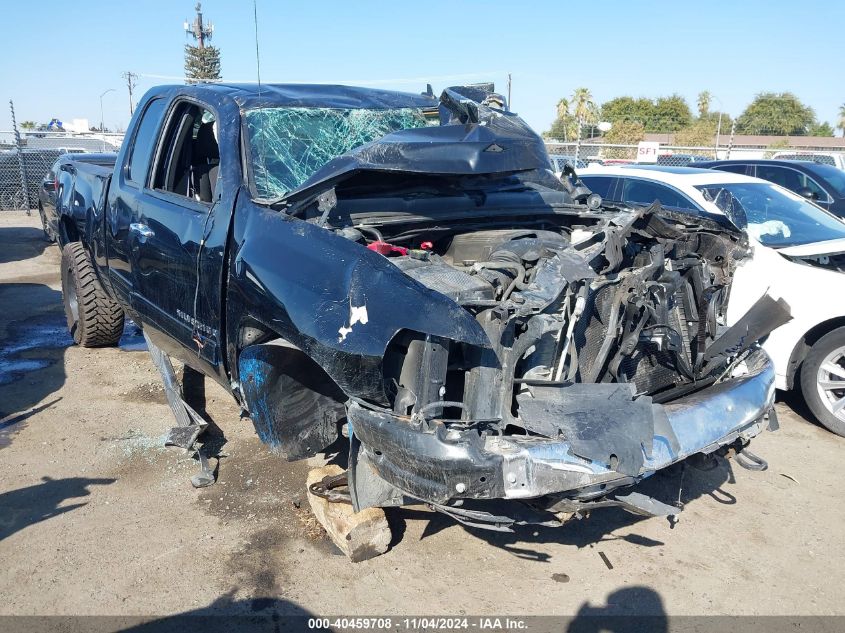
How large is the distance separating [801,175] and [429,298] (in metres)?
9.12

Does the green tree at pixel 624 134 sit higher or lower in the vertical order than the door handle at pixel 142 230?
higher

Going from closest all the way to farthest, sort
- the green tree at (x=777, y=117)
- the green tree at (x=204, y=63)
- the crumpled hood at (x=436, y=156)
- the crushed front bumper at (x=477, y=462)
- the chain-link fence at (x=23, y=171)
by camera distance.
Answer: the crushed front bumper at (x=477, y=462)
the crumpled hood at (x=436, y=156)
the green tree at (x=204, y=63)
the chain-link fence at (x=23, y=171)
the green tree at (x=777, y=117)

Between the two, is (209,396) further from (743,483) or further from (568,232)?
(743,483)

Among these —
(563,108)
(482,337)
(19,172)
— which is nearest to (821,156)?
(482,337)

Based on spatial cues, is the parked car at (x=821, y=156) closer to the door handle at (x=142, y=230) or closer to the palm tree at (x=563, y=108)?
the door handle at (x=142, y=230)

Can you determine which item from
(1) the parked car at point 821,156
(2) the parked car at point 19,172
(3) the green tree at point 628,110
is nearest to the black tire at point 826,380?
(1) the parked car at point 821,156

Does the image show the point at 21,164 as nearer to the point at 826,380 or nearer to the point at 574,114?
the point at 826,380

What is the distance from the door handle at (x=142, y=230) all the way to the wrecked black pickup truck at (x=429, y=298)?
0.05 ft

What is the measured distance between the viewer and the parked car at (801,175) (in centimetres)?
939

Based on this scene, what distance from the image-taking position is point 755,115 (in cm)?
6169

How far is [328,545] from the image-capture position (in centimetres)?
329

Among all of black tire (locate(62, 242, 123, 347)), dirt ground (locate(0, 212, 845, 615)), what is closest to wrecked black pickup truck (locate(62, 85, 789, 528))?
dirt ground (locate(0, 212, 845, 615))

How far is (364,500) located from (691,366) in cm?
182

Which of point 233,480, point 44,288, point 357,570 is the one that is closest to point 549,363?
point 357,570
